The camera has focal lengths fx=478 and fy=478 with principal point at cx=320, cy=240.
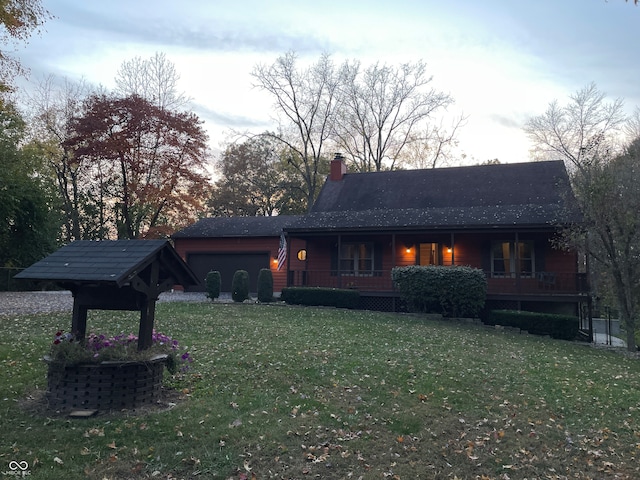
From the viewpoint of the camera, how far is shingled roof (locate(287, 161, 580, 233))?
1809cm

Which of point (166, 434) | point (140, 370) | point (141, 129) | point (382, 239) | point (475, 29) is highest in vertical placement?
point (141, 129)

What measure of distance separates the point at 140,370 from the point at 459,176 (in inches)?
751

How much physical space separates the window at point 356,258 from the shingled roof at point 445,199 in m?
1.28

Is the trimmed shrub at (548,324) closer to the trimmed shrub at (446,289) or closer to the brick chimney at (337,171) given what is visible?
the trimmed shrub at (446,289)

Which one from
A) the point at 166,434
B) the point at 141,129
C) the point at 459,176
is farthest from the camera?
the point at 141,129

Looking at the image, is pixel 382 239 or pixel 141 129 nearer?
pixel 382 239

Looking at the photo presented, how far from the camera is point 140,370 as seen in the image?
5918 mm

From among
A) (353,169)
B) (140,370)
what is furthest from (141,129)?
(140,370)

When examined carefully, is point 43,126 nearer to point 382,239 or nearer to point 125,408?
point 382,239

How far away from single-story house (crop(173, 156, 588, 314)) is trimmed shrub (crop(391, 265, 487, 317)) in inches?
59.4

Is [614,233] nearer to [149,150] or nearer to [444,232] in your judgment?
[444,232]

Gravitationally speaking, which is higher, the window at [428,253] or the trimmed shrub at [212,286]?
the window at [428,253]

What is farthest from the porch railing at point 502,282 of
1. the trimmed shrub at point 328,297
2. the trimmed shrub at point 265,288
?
the trimmed shrub at point 265,288

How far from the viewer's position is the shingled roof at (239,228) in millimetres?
25125
